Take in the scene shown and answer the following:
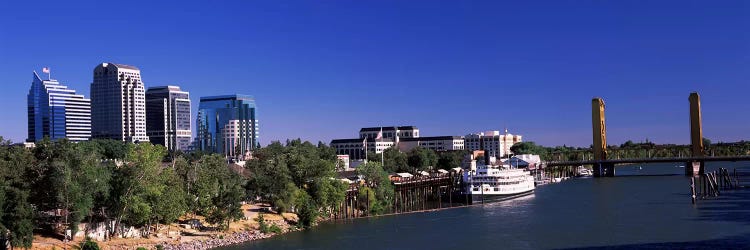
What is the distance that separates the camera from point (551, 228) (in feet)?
224

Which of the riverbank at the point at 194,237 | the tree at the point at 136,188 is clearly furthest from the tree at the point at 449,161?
the tree at the point at 136,188

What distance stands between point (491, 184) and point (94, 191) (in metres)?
65.5

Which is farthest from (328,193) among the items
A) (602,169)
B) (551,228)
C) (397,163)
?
(602,169)

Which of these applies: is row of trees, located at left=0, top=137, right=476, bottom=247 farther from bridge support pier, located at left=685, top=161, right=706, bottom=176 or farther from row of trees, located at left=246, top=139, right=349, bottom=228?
bridge support pier, located at left=685, top=161, right=706, bottom=176

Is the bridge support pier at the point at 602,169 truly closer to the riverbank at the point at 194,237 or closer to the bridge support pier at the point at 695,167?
the bridge support pier at the point at 695,167

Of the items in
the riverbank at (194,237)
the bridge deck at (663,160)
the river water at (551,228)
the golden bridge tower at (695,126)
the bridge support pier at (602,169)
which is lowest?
the river water at (551,228)

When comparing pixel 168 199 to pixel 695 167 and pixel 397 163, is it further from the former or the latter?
pixel 695 167

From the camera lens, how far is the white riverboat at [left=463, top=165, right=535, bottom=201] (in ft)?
339

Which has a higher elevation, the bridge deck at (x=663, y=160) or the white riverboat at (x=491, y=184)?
the bridge deck at (x=663, y=160)

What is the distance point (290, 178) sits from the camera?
253ft

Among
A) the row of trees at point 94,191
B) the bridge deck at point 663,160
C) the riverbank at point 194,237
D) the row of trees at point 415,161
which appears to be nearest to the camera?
the row of trees at point 94,191

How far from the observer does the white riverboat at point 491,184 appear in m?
103

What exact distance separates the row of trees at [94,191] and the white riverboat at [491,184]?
4589 cm

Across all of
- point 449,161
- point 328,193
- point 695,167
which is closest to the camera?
point 328,193
